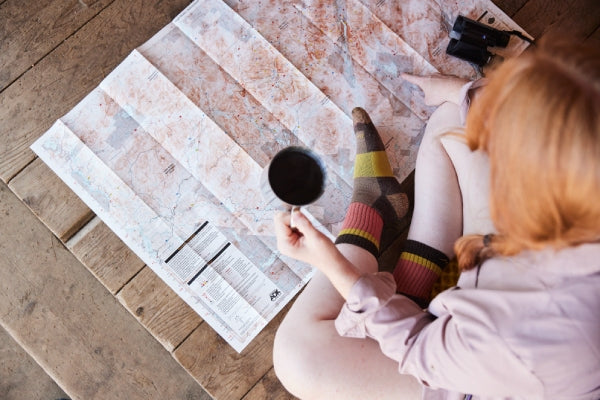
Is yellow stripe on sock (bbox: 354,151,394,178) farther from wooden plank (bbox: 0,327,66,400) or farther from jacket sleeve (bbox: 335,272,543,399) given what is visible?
wooden plank (bbox: 0,327,66,400)

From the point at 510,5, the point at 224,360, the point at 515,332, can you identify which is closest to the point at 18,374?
the point at 224,360

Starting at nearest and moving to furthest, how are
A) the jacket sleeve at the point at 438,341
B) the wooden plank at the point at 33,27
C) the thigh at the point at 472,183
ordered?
1. the jacket sleeve at the point at 438,341
2. the thigh at the point at 472,183
3. the wooden plank at the point at 33,27

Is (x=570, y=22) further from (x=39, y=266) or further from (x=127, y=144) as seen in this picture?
(x=39, y=266)

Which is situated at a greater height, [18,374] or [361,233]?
[18,374]

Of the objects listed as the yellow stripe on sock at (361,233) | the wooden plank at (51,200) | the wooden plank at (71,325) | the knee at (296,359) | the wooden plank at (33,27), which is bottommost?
the knee at (296,359)

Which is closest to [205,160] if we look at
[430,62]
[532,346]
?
[430,62]

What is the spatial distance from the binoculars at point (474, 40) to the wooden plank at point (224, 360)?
66 cm

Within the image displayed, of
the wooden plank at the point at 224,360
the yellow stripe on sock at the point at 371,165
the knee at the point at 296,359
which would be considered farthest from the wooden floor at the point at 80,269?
the yellow stripe on sock at the point at 371,165

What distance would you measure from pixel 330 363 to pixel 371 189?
0.35 meters

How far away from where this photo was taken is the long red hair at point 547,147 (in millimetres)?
479

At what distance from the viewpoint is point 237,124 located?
1025mm

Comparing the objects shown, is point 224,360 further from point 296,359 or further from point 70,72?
point 70,72

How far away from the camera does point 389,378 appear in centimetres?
78

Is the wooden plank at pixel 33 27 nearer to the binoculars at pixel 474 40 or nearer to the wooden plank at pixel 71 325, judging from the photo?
the wooden plank at pixel 71 325
